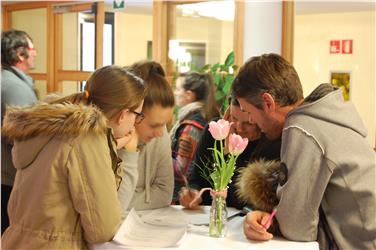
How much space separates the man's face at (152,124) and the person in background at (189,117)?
546 millimetres

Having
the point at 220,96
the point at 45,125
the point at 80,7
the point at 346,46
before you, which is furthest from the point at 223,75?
the point at 346,46

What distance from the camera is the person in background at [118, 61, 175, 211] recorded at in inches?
80.2

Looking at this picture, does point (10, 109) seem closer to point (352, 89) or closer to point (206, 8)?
point (206, 8)

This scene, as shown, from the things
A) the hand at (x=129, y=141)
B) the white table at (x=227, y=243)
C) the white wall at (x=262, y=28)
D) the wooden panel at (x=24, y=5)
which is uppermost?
the wooden panel at (x=24, y=5)

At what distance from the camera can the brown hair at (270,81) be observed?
176cm

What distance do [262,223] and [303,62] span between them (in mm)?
5665

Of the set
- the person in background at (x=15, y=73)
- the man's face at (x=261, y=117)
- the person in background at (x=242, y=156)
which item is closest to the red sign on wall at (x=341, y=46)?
the person in background at (x=15, y=73)

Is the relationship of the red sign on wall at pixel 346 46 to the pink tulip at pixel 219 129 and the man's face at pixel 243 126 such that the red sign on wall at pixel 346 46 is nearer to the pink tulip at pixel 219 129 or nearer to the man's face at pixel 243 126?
the man's face at pixel 243 126

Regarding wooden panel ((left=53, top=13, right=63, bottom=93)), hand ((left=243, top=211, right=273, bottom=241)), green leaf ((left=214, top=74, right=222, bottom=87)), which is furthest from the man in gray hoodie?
wooden panel ((left=53, top=13, right=63, bottom=93))

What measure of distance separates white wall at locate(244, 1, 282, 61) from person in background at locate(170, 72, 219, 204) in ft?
1.82

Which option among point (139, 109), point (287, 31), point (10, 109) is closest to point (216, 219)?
point (139, 109)

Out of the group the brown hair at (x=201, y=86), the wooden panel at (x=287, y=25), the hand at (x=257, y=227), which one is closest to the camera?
the hand at (x=257, y=227)

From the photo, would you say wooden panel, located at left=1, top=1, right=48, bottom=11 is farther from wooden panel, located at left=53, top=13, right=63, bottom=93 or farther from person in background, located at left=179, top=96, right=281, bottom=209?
person in background, located at left=179, top=96, right=281, bottom=209

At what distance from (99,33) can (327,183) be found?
176 inches
